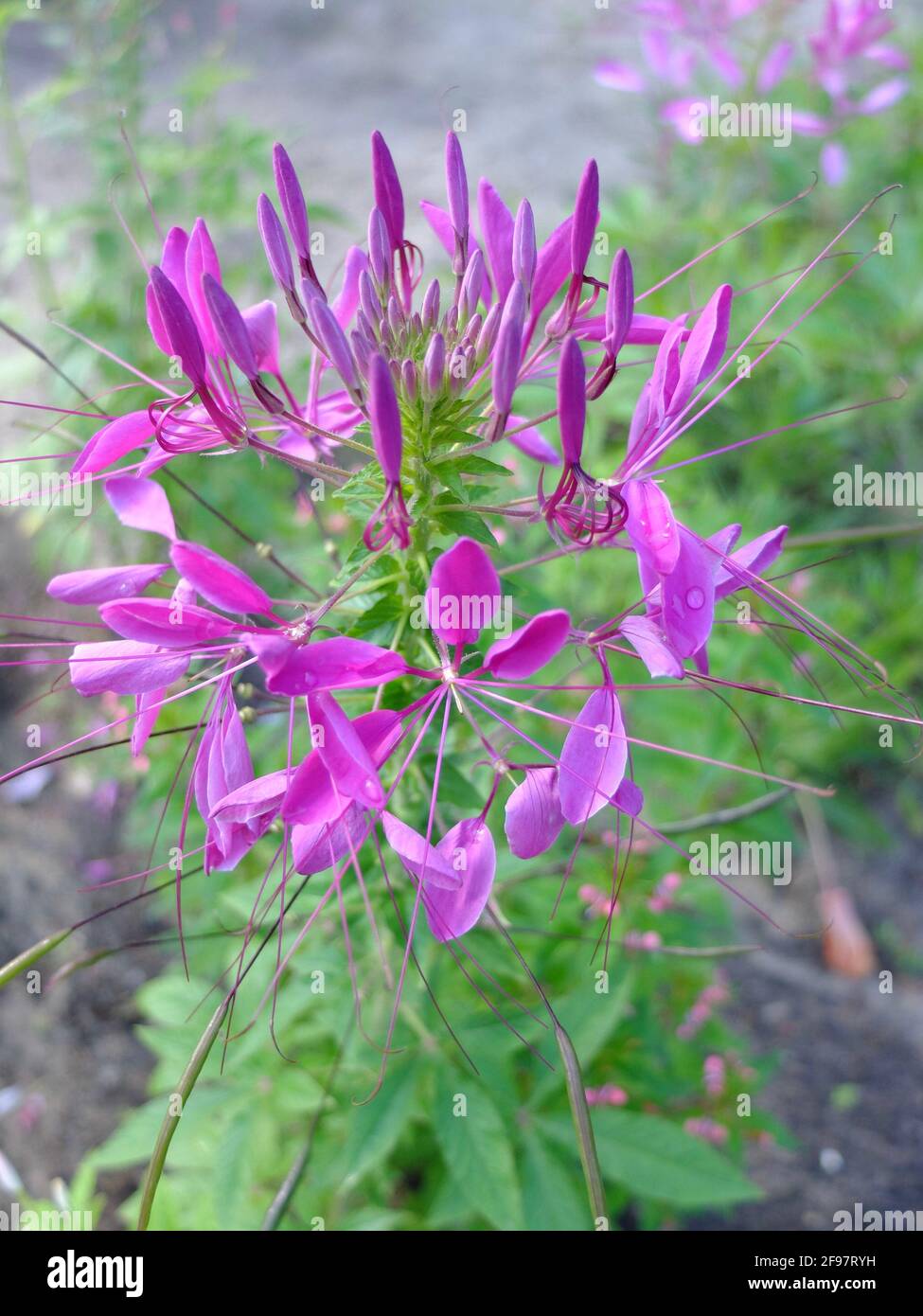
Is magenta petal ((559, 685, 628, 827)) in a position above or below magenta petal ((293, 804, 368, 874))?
above

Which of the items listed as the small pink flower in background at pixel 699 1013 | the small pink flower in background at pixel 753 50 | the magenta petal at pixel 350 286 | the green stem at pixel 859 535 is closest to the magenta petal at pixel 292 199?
the magenta petal at pixel 350 286

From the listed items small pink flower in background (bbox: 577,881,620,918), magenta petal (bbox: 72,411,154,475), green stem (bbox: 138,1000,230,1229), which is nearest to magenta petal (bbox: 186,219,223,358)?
magenta petal (bbox: 72,411,154,475)

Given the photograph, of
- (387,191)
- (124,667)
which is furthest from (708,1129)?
(387,191)

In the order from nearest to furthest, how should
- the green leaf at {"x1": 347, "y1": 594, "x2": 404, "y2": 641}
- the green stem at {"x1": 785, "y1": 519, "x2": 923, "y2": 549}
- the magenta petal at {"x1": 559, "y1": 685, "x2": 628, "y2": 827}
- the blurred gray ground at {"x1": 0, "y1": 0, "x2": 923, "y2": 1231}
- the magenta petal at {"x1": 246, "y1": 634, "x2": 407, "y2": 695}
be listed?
the magenta petal at {"x1": 246, "y1": 634, "x2": 407, "y2": 695} → the magenta petal at {"x1": 559, "y1": 685, "x2": 628, "y2": 827} → the green leaf at {"x1": 347, "y1": 594, "x2": 404, "y2": 641} → the green stem at {"x1": 785, "y1": 519, "x2": 923, "y2": 549} → the blurred gray ground at {"x1": 0, "y1": 0, "x2": 923, "y2": 1231}

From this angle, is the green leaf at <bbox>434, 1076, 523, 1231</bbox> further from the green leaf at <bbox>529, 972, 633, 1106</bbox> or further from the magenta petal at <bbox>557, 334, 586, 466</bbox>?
the magenta petal at <bbox>557, 334, 586, 466</bbox>

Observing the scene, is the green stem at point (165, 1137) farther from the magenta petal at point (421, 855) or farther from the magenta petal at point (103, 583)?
the magenta petal at point (103, 583)

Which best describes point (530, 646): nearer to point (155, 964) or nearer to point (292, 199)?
point (292, 199)
